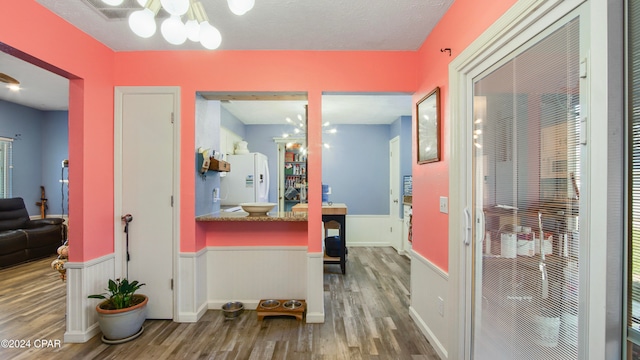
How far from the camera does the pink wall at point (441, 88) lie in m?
1.64

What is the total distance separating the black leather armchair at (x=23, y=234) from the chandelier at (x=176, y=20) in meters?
4.64

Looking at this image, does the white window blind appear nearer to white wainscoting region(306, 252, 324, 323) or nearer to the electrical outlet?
the electrical outlet

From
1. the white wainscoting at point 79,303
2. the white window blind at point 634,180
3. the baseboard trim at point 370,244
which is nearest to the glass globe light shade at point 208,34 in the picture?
the white window blind at point 634,180

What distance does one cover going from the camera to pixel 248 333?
237 centimetres

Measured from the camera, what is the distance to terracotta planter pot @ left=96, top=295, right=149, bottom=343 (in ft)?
7.11

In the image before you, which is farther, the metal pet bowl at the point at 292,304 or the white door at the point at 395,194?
the white door at the point at 395,194

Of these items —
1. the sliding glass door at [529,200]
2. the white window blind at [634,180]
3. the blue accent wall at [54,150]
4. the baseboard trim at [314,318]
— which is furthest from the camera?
the blue accent wall at [54,150]

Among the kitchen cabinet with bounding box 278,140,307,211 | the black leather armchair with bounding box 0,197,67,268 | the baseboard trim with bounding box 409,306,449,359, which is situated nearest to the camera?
the baseboard trim with bounding box 409,306,449,359

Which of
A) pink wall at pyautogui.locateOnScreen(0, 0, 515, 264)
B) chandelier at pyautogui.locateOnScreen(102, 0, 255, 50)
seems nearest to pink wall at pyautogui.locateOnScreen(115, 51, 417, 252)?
pink wall at pyautogui.locateOnScreen(0, 0, 515, 264)

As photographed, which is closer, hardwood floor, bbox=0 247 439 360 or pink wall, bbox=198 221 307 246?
hardwood floor, bbox=0 247 439 360

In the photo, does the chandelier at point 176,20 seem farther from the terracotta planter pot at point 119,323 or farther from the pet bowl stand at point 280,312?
the pet bowl stand at point 280,312

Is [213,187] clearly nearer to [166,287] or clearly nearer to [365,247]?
[166,287]

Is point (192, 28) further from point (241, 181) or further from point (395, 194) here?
point (395, 194)

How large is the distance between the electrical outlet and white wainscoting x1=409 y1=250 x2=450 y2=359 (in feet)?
1.46
